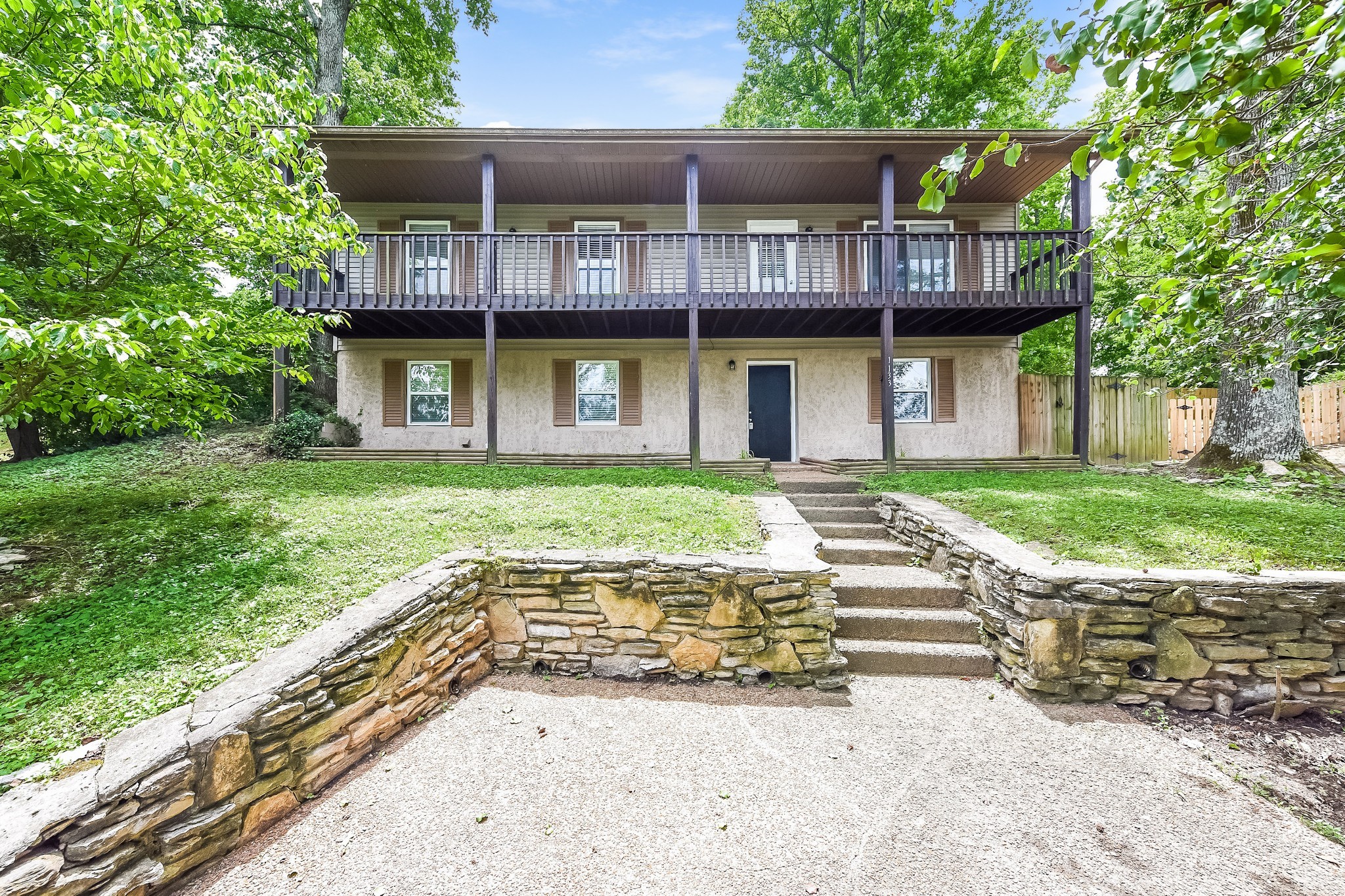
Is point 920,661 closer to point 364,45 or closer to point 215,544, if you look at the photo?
point 215,544

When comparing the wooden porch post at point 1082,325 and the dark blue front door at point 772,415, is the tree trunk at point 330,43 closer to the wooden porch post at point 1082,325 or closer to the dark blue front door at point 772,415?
the dark blue front door at point 772,415

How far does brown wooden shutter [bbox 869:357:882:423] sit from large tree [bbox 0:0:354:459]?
868 cm

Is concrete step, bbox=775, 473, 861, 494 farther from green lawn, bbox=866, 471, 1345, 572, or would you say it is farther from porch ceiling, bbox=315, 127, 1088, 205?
porch ceiling, bbox=315, 127, 1088, 205

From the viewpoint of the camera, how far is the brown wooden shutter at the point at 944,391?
391 inches

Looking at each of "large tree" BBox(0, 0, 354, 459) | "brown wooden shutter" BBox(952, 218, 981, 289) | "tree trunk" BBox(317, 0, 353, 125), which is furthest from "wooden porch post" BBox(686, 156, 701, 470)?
"tree trunk" BBox(317, 0, 353, 125)

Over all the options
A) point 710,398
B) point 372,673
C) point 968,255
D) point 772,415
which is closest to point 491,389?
point 710,398


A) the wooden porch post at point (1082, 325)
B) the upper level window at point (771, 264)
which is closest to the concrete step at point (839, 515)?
the upper level window at point (771, 264)

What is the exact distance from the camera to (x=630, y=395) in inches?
397

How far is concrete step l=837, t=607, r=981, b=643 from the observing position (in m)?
3.89

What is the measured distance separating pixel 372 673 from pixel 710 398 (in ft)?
26.2

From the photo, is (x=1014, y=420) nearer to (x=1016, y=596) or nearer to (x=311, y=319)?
(x=1016, y=596)

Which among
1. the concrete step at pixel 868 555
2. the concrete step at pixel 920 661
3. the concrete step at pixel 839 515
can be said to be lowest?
the concrete step at pixel 920 661

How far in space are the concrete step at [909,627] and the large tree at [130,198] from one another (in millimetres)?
4538

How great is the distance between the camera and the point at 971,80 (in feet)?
44.3
